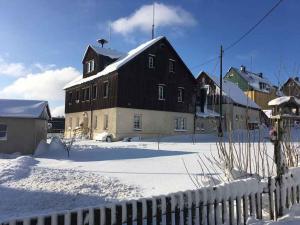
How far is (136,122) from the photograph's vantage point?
109ft

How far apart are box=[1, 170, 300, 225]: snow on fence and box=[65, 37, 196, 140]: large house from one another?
2461 centimetres

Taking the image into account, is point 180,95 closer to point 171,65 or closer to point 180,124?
point 180,124

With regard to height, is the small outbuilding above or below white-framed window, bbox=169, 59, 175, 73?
below

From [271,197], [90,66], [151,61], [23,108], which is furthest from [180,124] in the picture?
[271,197]

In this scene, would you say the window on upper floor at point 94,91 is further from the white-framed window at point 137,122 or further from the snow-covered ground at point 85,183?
the snow-covered ground at point 85,183

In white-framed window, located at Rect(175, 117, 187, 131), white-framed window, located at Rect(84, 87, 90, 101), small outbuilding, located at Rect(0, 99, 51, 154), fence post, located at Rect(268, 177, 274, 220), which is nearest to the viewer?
fence post, located at Rect(268, 177, 274, 220)

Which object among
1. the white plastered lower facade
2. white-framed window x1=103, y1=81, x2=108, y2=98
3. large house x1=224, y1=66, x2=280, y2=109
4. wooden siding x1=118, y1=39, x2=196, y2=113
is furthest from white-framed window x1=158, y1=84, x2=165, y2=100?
large house x1=224, y1=66, x2=280, y2=109

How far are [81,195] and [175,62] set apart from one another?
27.4 meters

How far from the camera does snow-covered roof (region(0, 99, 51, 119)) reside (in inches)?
868

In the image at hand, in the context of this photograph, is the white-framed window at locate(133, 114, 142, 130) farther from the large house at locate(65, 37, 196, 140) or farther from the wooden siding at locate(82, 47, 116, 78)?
the wooden siding at locate(82, 47, 116, 78)

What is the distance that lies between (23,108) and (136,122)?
1221 centimetres

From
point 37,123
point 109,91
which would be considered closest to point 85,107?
point 109,91

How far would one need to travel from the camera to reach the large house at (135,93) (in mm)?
32031

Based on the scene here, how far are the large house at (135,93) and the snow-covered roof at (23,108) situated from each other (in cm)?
898
